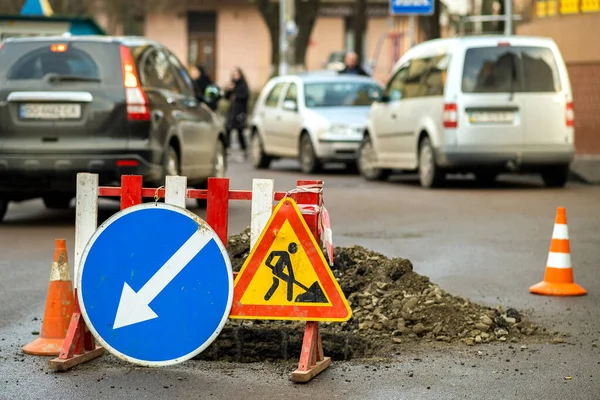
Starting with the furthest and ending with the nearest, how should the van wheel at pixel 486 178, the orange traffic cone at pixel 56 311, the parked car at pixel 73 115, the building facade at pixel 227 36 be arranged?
1. the building facade at pixel 227 36
2. the van wheel at pixel 486 178
3. the parked car at pixel 73 115
4. the orange traffic cone at pixel 56 311

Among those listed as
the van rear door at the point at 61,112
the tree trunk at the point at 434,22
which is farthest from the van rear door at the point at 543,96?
the tree trunk at the point at 434,22

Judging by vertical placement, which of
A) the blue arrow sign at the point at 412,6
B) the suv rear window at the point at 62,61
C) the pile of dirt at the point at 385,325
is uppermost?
the blue arrow sign at the point at 412,6

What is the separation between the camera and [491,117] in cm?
1775

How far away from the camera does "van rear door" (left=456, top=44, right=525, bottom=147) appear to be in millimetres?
17656

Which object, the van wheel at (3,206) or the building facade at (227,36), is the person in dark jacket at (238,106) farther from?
the building facade at (227,36)

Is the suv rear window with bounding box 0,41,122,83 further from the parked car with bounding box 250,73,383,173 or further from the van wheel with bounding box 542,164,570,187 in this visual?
the parked car with bounding box 250,73,383,173

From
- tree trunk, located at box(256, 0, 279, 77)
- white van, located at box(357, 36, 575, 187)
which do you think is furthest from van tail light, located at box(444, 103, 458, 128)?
tree trunk, located at box(256, 0, 279, 77)

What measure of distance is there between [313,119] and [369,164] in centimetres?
A: 206

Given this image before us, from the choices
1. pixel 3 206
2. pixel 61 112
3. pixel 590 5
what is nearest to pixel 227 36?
pixel 590 5

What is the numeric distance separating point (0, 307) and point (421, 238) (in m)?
4.87

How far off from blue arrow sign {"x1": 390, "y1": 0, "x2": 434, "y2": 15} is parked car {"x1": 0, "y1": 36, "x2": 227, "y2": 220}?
615 inches

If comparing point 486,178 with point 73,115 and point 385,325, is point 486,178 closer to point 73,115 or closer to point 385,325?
point 73,115

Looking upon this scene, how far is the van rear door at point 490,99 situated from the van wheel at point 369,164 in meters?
2.73

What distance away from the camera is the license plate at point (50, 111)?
500 inches
